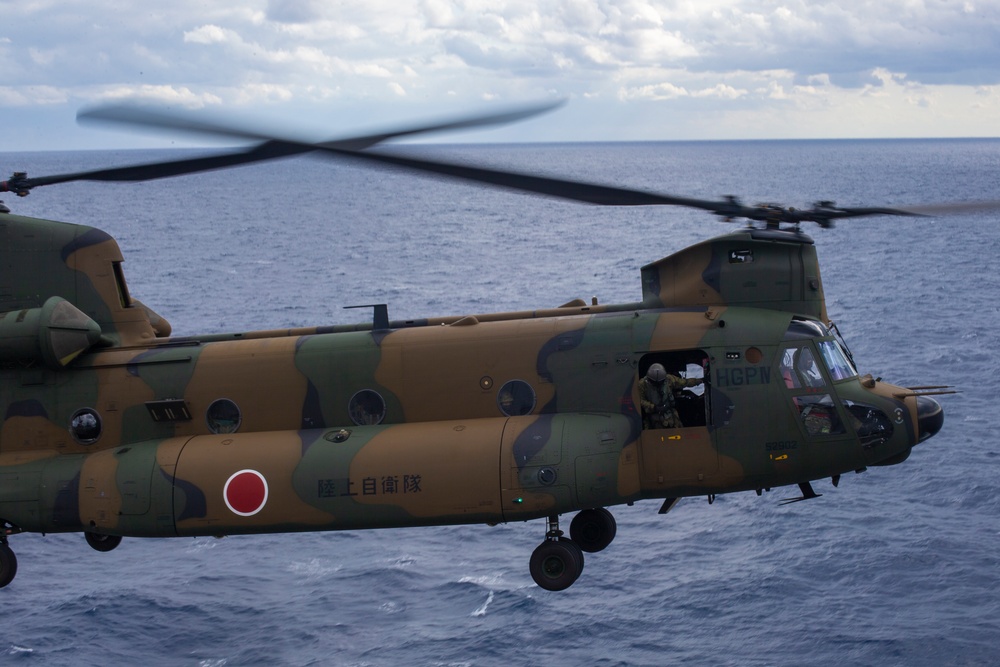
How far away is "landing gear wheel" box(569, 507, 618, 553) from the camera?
19672 mm

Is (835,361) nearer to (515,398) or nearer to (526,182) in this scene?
(515,398)

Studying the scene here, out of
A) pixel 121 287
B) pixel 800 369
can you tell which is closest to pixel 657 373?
pixel 800 369

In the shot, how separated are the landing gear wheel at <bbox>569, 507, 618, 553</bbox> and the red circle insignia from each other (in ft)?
18.7

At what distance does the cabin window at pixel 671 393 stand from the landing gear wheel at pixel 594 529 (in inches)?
89.3

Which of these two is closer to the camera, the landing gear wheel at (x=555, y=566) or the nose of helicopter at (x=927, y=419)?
the landing gear wheel at (x=555, y=566)

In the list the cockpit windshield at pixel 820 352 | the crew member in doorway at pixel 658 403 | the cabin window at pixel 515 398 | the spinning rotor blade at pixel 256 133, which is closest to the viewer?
the spinning rotor blade at pixel 256 133

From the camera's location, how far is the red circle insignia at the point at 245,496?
18453mm

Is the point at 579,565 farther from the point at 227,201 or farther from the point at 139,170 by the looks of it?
the point at 227,201

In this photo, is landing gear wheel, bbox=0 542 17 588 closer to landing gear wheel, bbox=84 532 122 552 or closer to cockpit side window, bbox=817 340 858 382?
landing gear wheel, bbox=84 532 122 552

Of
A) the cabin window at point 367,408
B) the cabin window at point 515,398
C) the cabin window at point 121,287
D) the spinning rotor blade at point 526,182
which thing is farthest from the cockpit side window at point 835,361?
the cabin window at point 121,287

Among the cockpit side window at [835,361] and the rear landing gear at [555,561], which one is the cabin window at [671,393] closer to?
the cockpit side window at [835,361]

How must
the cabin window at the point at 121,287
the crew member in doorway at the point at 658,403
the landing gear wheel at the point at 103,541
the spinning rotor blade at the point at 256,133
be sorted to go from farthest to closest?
the cabin window at the point at 121,287, the landing gear wheel at the point at 103,541, the crew member in doorway at the point at 658,403, the spinning rotor blade at the point at 256,133

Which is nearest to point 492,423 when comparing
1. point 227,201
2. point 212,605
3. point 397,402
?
point 397,402

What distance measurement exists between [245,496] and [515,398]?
198 inches
